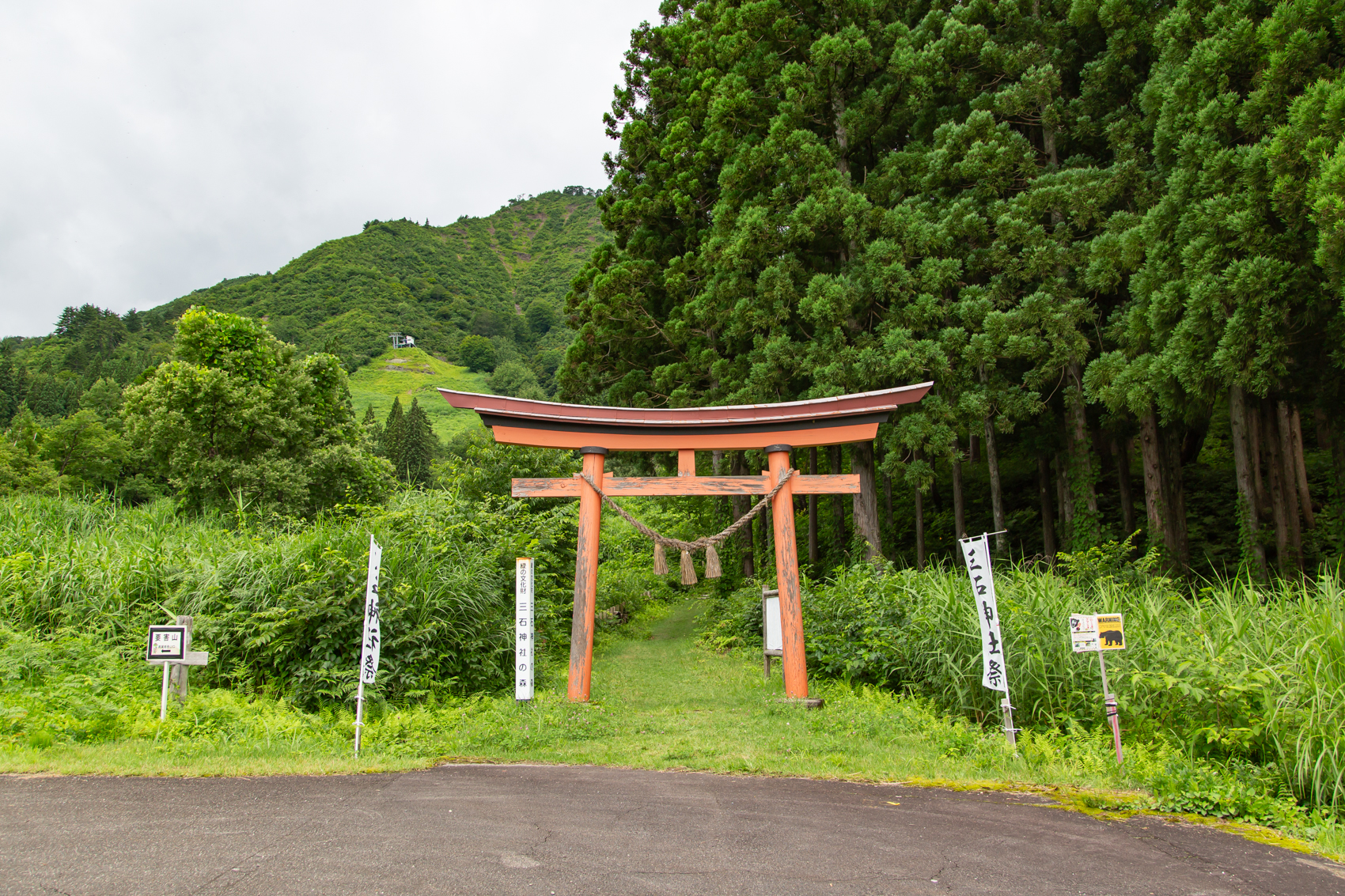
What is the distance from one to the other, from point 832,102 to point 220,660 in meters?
13.5

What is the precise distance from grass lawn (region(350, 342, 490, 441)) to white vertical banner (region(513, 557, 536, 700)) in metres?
53.1

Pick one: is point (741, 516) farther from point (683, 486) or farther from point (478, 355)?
point (478, 355)

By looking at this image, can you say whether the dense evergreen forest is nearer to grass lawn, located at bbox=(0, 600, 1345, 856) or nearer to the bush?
grass lawn, located at bbox=(0, 600, 1345, 856)

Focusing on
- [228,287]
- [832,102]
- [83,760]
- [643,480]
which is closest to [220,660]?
[83,760]

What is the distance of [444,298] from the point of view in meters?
85.9

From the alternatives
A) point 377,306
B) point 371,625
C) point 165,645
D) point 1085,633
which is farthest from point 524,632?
point 377,306

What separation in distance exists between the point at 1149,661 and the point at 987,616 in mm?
1452

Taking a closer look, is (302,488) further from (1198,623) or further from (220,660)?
(1198,623)

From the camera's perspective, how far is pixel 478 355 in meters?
74.9

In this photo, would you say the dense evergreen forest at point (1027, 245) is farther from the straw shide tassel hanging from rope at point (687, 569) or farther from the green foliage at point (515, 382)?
the green foliage at point (515, 382)

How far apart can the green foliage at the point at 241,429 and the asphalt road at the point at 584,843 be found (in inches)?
616

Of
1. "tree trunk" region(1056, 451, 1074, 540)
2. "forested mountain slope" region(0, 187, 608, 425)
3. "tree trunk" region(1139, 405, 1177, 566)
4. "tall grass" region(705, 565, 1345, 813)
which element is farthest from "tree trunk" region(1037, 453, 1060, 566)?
"forested mountain slope" region(0, 187, 608, 425)

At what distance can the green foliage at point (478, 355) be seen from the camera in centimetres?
7481

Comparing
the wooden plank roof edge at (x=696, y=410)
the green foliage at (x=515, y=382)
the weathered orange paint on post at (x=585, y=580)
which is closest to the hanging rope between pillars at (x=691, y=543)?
the weathered orange paint on post at (x=585, y=580)
